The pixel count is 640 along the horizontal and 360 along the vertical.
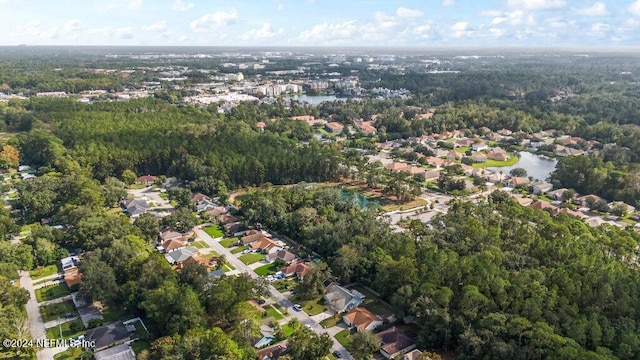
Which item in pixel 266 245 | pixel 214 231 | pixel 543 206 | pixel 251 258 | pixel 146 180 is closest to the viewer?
pixel 251 258

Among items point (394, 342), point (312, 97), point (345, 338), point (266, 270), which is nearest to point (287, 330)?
point (345, 338)

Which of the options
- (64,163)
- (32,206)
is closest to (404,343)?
(32,206)

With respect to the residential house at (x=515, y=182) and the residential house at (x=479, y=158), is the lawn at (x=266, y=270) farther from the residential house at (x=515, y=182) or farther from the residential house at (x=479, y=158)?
the residential house at (x=479, y=158)

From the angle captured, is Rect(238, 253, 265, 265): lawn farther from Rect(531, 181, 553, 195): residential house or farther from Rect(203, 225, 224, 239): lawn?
Rect(531, 181, 553, 195): residential house

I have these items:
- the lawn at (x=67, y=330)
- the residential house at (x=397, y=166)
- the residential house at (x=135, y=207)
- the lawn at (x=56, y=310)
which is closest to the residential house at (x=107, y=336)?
the lawn at (x=67, y=330)

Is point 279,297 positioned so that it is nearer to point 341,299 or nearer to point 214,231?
point 341,299

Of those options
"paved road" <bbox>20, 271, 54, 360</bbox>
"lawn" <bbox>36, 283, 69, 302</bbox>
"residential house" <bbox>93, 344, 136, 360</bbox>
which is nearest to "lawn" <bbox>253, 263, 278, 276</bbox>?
"residential house" <bbox>93, 344, 136, 360</bbox>
